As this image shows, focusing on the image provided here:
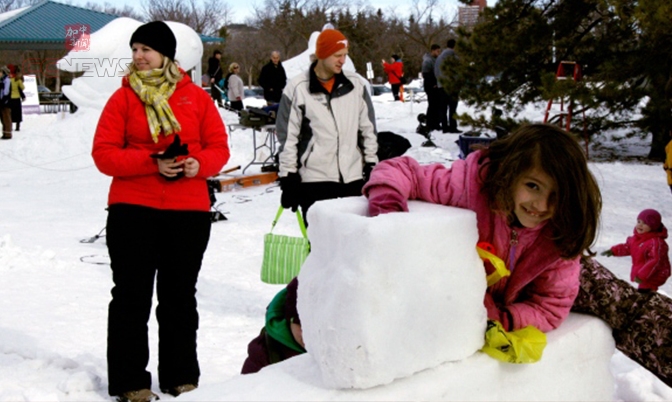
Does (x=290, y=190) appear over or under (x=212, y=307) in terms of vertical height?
over

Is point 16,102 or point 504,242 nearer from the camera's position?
point 504,242

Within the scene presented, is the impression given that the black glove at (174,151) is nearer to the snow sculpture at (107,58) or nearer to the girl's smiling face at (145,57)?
the girl's smiling face at (145,57)

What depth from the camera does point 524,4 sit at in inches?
518

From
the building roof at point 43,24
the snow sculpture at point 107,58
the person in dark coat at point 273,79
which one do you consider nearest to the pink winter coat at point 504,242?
the snow sculpture at point 107,58

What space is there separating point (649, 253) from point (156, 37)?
3.71 metres

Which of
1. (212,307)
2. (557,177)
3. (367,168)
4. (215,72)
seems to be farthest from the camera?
(215,72)

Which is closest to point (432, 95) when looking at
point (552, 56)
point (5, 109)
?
point (552, 56)

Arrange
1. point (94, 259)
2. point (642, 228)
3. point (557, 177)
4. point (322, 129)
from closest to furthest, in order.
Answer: point (557, 177), point (322, 129), point (642, 228), point (94, 259)

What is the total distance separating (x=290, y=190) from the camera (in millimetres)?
4926

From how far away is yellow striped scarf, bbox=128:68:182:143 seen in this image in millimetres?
3547

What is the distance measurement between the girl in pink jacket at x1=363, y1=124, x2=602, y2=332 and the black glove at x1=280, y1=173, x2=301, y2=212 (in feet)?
8.16

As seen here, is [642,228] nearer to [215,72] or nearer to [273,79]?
[273,79]

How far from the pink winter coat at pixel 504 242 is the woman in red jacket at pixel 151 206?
148 cm

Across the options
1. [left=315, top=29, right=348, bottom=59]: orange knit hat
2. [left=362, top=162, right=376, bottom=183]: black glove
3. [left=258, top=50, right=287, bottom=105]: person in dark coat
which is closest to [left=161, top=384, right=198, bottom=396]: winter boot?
[left=362, top=162, right=376, bottom=183]: black glove
